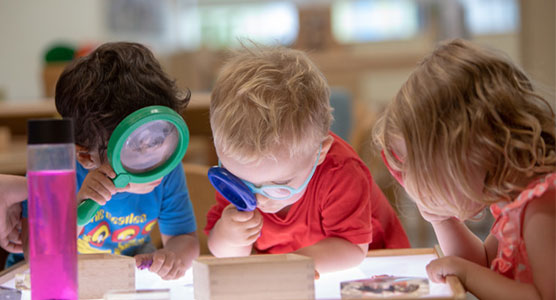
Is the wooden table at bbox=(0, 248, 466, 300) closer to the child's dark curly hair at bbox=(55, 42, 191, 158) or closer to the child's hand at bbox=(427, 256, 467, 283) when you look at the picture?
the child's hand at bbox=(427, 256, 467, 283)

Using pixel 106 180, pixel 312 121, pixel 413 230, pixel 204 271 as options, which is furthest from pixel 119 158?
pixel 413 230

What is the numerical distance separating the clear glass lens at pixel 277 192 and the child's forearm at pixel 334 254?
0.12 m

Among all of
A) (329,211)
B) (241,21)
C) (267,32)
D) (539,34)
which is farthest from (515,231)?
(241,21)

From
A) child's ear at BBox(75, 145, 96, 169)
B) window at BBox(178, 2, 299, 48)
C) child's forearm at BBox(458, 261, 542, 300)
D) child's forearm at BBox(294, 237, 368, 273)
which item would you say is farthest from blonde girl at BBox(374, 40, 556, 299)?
window at BBox(178, 2, 299, 48)

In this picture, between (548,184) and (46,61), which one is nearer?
(548,184)

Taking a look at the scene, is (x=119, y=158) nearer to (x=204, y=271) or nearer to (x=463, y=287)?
(x=204, y=271)

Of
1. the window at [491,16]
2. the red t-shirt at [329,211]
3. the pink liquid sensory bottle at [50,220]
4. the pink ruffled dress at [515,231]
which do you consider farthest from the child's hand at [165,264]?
the window at [491,16]

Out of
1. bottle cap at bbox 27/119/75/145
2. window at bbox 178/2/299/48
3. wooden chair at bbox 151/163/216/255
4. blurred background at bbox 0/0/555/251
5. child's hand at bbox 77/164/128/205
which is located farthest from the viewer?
window at bbox 178/2/299/48

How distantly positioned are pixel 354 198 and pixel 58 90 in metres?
0.60

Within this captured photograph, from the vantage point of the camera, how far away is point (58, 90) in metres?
1.13

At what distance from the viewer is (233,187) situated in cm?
101

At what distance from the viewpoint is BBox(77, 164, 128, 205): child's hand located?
3.17 ft

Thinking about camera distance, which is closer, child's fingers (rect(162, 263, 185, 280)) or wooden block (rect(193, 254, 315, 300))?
wooden block (rect(193, 254, 315, 300))

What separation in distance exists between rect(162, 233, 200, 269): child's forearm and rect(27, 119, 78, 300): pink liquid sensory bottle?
1.31ft
